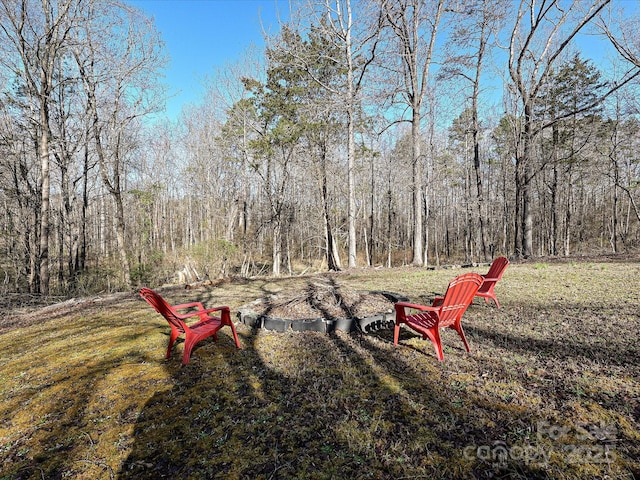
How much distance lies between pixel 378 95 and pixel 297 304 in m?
8.43

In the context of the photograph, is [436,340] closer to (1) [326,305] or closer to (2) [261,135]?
(1) [326,305]

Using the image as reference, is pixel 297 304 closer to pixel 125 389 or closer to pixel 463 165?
pixel 125 389

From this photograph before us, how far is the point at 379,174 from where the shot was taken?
24875 millimetres

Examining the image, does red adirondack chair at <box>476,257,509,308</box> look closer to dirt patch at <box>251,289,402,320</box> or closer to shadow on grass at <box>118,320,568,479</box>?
dirt patch at <box>251,289,402,320</box>

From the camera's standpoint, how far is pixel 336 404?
2.25 m

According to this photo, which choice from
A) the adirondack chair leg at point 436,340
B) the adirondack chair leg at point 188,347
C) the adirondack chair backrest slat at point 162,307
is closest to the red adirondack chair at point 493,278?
the adirondack chair leg at point 436,340

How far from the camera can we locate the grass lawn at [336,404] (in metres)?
1.66

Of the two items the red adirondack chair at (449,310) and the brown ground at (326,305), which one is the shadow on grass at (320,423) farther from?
the brown ground at (326,305)

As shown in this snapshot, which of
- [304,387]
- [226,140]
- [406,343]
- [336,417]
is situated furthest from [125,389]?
[226,140]

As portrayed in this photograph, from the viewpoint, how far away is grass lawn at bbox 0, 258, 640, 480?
1.66 metres

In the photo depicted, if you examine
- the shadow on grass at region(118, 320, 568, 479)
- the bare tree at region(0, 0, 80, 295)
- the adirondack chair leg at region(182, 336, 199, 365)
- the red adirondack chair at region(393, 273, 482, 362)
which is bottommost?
the shadow on grass at region(118, 320, 568, 479)

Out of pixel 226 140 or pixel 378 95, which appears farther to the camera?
pixel 226 140

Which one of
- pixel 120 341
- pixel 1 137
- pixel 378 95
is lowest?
pixel 120 341

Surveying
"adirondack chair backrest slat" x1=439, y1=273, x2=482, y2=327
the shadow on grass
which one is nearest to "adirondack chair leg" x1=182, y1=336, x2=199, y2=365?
the shadow on grass
